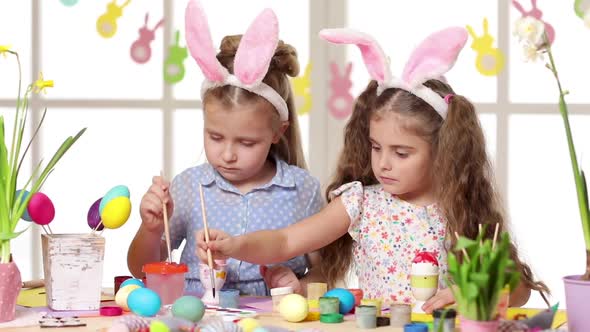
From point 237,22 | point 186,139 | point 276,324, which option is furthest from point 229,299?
point 237,22

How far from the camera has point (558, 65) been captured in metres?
3.95

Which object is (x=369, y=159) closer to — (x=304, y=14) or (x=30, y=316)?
(x=30, y=316)

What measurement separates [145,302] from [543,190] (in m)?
2.60

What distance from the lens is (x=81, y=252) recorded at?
177cm

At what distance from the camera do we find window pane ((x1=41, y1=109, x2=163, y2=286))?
12.9 ft

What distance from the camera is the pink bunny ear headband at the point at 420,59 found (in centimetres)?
202

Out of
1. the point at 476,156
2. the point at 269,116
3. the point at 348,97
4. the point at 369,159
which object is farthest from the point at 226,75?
the point at 348,97

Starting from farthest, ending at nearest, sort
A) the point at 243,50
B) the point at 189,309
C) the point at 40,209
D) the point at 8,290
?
the point at 243,50, the point at 40,209, the point at 8,290, the point at 189,309

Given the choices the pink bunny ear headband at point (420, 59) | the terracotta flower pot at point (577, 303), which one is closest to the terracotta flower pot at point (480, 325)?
the terracotta flower pot at point (577, 303)

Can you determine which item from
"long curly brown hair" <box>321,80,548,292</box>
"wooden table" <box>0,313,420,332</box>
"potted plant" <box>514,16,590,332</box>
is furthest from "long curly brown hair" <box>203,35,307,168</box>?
"potted plant" <box>514,16,590,332</box>

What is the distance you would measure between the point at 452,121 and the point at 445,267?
0.31m

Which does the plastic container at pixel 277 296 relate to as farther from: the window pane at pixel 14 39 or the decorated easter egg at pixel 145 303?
the window pane at pixel 14 39

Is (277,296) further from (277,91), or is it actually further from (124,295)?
(277,91)

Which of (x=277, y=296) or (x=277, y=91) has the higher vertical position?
(x=277, y=91)
